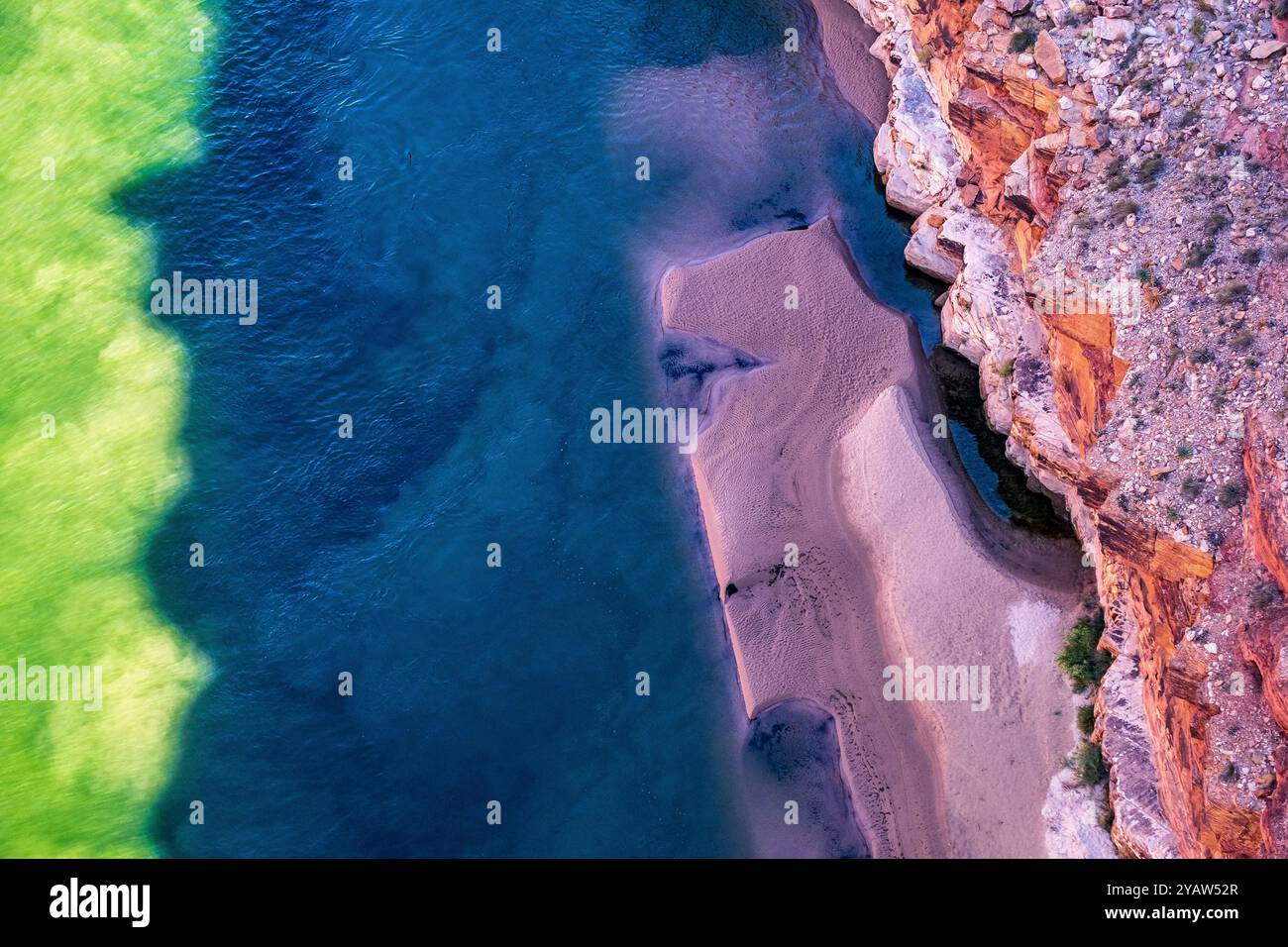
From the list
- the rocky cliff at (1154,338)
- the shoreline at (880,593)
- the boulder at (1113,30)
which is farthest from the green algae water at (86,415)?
the boulder at (1113,30)

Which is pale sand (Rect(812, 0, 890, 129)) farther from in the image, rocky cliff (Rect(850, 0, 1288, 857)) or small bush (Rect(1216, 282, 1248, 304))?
small bush (Rect(1216, 282, 1248, 304))

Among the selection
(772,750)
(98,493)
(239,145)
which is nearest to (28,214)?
(239,145)

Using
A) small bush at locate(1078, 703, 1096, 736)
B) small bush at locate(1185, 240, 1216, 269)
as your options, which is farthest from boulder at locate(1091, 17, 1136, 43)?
small bush at locate(1078, 703, 1096, 736)

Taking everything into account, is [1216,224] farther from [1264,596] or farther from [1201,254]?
[1264,596]

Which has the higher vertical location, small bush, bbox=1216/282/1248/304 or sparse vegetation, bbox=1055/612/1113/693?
small bush, bbox=1216/282/1248/304

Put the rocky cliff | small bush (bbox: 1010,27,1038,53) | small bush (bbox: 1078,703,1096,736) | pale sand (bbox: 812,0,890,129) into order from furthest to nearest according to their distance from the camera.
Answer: pale sand (bbox: 812,0,890,129) → small bush (bbox: 1010,27,1038,53) → small bush (bbox: 1078,703,1096,736) → the rocky cliff

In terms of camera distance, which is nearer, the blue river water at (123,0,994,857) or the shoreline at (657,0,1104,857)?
the shoreline at (657,0,1104,857)

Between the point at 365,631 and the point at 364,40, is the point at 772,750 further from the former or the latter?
the point at 364,40

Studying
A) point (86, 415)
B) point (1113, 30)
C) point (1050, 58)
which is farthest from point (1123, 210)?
point (86, 415)
